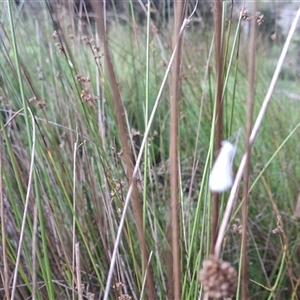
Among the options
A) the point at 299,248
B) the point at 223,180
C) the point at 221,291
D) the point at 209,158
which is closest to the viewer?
the point at 221,291

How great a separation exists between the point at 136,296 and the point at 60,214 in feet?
0.74

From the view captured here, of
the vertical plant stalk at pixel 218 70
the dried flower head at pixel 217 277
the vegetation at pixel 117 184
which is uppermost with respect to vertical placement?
the vertical plant stalk at pixel 218 70

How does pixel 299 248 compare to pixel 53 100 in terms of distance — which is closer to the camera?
pixel 299 248

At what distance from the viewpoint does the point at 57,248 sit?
2.92 ft

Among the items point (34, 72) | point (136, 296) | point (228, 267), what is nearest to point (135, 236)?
point (136, 296)

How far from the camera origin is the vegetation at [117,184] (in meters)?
0.62

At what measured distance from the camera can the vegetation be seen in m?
0.62

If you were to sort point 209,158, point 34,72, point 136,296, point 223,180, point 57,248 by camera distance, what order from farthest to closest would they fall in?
point 34,72, point 57,248, point 136,296, point 209,158, point 223,180

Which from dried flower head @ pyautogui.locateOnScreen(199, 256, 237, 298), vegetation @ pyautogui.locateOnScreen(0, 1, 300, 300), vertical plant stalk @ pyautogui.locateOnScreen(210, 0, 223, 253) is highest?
vertical plant stalk @ pyautogui.locateOnScreen(210, 0, 223, 253)

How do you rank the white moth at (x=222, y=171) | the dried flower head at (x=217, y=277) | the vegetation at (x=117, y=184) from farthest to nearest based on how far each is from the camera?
the vegetation at (x=117, y=184), the white moth at (x=222, y=171), the dried flower head at (x=217, y=277)

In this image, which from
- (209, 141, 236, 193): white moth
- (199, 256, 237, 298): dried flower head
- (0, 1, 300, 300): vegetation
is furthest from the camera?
(0, 1, 300, 300): vegetation

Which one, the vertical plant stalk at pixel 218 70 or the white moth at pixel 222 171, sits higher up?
the vertical plant stalk at pixel 218 70

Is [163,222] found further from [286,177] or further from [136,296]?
[286,177]

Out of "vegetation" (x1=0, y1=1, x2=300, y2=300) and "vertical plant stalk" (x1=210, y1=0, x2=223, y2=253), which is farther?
"vegetation" (x1=0, y1=1, x2=300, y2=300)
